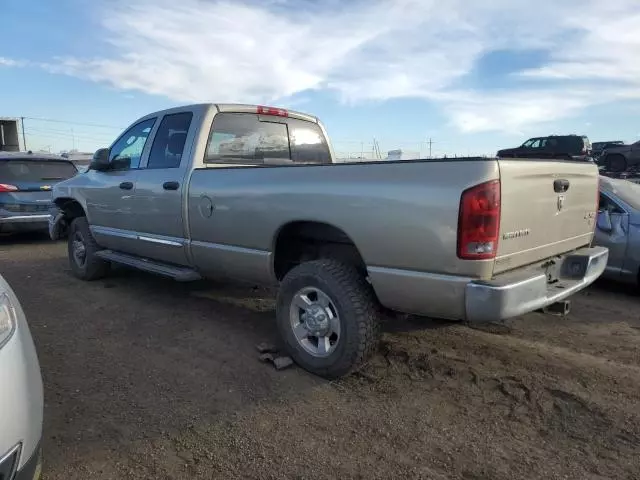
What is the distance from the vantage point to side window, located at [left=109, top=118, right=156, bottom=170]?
5.36 metres

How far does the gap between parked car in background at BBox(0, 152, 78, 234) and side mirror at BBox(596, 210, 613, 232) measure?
29.1ft

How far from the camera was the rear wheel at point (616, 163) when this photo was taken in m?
19.9

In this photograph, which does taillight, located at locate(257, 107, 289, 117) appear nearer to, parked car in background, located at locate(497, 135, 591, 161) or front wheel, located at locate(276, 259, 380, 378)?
front wheel, located at locate(276, 259, 380, 378)

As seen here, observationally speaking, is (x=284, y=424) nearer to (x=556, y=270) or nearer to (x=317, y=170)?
(x=317, y=170)

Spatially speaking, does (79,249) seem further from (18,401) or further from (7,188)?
(18,401)

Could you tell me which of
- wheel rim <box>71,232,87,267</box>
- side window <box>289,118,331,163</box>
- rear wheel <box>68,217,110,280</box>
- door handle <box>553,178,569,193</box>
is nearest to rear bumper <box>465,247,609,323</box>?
door handle <box>553,178,569,193</box>

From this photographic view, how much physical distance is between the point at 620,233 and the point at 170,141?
195 inches

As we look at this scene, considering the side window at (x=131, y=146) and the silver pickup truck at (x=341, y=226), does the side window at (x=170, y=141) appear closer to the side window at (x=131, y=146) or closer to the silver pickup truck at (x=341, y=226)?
the silver pickup truck at (x=341, y=226)

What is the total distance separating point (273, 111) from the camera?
5.21 meters

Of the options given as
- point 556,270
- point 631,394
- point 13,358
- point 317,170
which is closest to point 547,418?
point 631,394

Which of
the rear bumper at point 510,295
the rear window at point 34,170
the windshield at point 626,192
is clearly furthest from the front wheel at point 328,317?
the rear window at point 34,170

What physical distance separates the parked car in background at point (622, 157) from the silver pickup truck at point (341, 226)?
61.2ft

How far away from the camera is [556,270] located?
3541mm

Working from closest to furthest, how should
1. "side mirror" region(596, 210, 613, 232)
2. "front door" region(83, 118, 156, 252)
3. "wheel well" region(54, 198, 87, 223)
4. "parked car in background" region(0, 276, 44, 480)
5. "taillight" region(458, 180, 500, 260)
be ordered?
"parked car in background" region(0, 276, 44, 480) < "taillight" region(458, 180, 500, 260) < "front door" region(83, 118, 156, 252) < "side mirror" region(596, 210, 613, 232) < "wheel well" region(54, 198, 87, 223)
